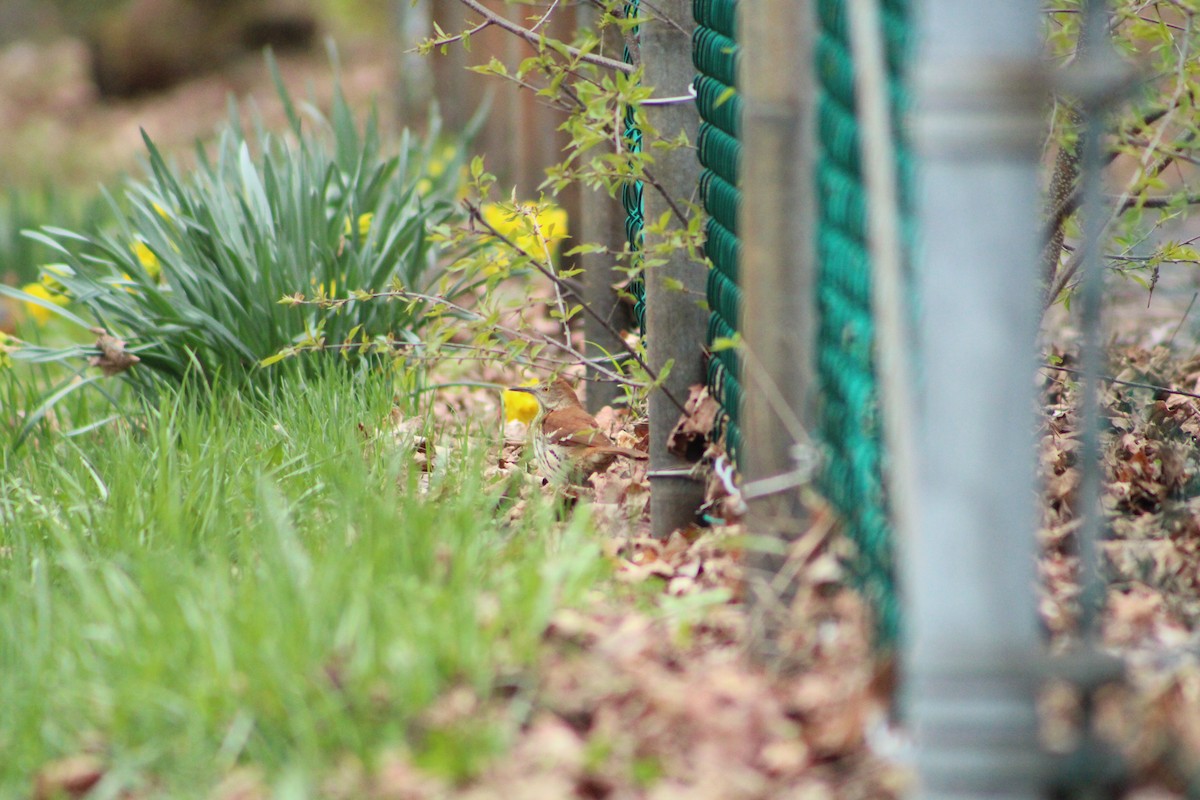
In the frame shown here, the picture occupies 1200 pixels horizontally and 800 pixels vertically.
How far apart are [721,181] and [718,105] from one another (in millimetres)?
203

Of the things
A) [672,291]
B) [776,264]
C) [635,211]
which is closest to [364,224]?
[635,211]

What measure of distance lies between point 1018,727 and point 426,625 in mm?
Result: 782

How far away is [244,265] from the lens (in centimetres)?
345

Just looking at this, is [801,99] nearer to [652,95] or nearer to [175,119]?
[652,95]

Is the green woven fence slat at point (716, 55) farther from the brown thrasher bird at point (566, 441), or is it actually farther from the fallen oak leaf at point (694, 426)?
the brown thrasher bird at point (566, 441)

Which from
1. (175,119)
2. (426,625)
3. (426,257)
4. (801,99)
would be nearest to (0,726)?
(426,625)

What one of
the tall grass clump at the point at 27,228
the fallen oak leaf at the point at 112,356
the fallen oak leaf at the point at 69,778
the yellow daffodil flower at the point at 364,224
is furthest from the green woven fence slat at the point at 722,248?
the tall grass clump at the point at 27,228

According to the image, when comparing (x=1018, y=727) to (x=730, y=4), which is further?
(x=730, y=4)

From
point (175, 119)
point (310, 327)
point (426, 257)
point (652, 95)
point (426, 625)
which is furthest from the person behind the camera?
point (175, 119)

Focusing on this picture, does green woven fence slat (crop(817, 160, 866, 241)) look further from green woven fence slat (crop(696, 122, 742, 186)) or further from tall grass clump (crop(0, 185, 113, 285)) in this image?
tall grass clump (crop(0, 185, 113, 285))

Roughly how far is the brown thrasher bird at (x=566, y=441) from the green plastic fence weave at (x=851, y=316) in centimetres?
112

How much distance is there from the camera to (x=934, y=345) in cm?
134

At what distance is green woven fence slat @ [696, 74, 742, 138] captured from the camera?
2303 millimetres

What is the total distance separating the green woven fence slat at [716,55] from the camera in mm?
2303
